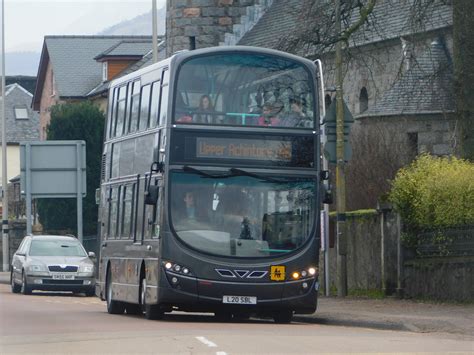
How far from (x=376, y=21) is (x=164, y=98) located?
1024cm

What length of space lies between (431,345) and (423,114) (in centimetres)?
2847

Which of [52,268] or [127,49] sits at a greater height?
[127,49]

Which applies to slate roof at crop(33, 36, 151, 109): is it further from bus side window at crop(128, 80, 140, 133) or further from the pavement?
the pavement

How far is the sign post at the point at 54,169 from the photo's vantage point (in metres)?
44.3

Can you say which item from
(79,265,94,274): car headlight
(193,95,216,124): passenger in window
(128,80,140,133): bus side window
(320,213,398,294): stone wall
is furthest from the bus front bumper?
(79,265,94,274): car headlight

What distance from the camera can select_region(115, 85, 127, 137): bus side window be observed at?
24908mm

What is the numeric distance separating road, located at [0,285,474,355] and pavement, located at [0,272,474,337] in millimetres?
271

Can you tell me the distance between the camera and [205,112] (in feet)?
68.4

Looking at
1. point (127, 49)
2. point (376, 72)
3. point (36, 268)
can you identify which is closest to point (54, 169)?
point (36, 268)

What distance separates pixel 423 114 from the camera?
4359cm

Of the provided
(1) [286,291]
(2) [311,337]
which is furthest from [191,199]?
(2) [311,337]

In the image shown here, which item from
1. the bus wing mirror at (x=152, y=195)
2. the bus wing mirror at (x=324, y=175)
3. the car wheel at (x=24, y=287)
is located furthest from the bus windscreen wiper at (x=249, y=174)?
the car wheel at (x=24, y=287)

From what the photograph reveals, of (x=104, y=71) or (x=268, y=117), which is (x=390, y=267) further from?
(x=104, y=71)

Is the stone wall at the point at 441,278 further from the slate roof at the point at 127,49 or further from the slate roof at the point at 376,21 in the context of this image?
the slate roof at the point at 127,49
